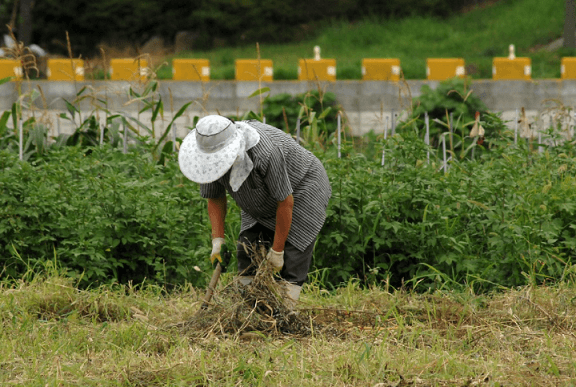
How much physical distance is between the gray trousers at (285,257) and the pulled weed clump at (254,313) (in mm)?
93

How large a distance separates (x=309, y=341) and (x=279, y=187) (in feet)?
2.37

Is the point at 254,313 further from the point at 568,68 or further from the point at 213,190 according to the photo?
the point at 568,68

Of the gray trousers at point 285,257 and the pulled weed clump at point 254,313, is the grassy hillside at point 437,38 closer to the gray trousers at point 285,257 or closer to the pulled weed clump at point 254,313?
the gray trousers at point 285,257

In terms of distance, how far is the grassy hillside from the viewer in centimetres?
1480

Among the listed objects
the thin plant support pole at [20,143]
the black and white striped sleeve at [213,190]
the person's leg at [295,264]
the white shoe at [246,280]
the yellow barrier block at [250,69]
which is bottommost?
the white shoe at [246,280]

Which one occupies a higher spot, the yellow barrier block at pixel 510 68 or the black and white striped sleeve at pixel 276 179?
the yellow barrier block at pixel 510 68

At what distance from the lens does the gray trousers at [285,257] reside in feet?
11.7

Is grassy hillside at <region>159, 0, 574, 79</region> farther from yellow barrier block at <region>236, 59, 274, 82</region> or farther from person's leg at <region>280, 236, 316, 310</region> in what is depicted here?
person's leg at <region>280, 236, 316, 310</region>

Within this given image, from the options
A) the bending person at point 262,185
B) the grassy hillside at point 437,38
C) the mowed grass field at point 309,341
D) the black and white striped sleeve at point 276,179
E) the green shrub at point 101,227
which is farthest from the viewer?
the grassy hillside at point 437,38

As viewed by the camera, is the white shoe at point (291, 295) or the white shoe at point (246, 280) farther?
the white shoe at point (246, 280)

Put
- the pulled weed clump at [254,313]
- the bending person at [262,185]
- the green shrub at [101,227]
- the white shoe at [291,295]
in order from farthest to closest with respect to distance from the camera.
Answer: the green shrub at [101,227]
the white shoe at [291,295]
the pulled weed clump at [254,313]
the bending person at [262,185]

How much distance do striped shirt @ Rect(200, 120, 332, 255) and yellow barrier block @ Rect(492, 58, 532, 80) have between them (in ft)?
24.9

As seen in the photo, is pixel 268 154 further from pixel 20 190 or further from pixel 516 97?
pixel 516 97

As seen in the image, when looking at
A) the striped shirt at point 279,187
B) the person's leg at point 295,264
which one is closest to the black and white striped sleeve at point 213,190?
the striped shirt at point 279,187
